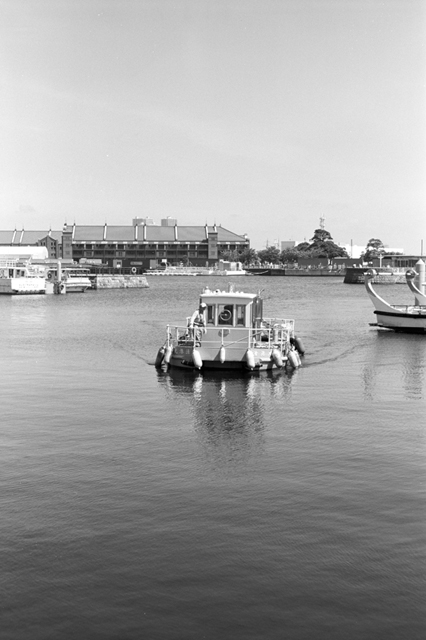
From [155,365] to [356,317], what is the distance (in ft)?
147

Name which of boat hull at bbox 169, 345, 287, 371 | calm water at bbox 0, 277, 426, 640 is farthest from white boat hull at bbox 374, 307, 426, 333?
boat hull at bbox 169, 345, 287, 371

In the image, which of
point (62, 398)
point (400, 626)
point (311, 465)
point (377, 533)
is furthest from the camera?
point (62, 398)

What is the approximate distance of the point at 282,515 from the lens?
17.6 meters

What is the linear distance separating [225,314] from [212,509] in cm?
2125

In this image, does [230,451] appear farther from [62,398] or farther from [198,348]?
[198,348]

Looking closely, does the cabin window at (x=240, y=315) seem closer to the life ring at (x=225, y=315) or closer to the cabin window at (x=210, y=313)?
the life ring at (x=225, y=315)

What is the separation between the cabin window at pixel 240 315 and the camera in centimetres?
3869

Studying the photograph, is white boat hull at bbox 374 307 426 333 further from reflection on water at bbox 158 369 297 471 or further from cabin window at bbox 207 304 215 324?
cabin window at bbox 207 304 215 324

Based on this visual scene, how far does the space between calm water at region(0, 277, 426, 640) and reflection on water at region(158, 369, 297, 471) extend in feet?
0.43

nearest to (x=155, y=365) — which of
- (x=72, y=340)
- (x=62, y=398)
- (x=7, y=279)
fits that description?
(x=62, y=398)

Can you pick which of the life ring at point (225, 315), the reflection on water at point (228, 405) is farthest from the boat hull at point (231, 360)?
the life ring at point (225, 315)

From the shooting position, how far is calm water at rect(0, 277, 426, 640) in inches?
524

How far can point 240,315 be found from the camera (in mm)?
38750

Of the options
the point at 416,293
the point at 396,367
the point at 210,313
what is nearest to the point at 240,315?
the point at 210,313
